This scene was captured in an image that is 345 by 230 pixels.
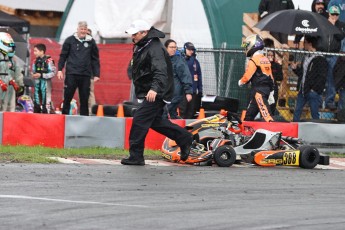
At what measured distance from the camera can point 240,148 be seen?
14094 mm

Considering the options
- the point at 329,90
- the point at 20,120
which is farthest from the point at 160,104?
the point at 329,90

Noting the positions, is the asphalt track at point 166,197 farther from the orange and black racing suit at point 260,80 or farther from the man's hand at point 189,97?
the man's hand at point 189,97

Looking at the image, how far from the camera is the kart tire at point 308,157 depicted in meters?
14.0

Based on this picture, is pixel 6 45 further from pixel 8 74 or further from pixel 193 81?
pixel 193 81

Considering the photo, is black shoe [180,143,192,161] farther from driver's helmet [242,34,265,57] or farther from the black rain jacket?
driver's helmet [242,34,265,57]

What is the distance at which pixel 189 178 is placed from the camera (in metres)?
11.9

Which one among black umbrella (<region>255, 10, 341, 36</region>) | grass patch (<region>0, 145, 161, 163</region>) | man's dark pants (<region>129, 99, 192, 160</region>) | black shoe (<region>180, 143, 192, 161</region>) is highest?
black umbrella (<region>255, 10, 341, 36</region>)

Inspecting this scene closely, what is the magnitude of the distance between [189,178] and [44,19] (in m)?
→ 18.1

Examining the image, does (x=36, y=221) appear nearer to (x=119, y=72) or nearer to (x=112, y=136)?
(x=112, y=136)

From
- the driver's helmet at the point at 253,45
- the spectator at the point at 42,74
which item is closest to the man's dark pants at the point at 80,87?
the driver's helmet at the point at 253,45

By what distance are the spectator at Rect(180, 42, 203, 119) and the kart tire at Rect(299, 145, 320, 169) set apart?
528cm

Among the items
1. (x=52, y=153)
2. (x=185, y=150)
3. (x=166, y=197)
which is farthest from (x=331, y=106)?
(x=166, y=197)

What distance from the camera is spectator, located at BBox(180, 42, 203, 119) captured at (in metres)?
19.2

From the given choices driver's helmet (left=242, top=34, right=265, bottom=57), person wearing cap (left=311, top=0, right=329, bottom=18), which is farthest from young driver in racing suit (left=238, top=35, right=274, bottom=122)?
person wearing cap (left=311, top=0, right=329, bottom=18)
